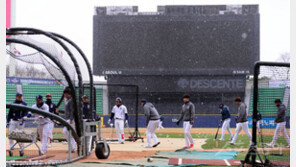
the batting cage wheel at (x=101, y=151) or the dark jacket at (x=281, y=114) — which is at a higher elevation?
the dark jacket at (x=281, y=114)

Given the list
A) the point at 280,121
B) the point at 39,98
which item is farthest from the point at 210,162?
the point at 39,98

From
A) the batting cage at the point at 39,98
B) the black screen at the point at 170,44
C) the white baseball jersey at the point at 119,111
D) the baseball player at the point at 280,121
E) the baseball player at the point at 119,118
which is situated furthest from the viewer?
the black screen at the point at 170,44

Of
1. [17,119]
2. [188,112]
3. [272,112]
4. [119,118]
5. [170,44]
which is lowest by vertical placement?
[119,118]

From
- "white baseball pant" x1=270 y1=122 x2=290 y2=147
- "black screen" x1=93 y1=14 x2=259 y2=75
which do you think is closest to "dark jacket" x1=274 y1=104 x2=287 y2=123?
"white baseball pant" x1=270 y1=122 x2=290 y2=147

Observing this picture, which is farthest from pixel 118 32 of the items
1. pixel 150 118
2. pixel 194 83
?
pixel 150 118

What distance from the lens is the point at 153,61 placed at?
31.0 m

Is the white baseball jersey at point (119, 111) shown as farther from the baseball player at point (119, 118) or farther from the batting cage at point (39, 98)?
the batting cage at point (39, 98)

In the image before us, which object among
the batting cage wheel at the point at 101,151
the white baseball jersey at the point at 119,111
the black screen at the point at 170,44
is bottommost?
the batting cage wheel at the point at 101,151

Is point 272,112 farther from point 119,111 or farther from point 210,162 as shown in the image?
point 119,111

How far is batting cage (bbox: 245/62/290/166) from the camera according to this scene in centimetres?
952

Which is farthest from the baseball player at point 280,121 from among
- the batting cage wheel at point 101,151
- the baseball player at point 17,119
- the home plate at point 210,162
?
the baseball player at point 17,119

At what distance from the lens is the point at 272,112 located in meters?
11.3

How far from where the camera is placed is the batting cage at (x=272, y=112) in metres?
9.52

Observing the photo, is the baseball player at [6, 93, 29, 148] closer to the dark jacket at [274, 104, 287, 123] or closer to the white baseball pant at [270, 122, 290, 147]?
the white baseball pant at [270, 122, 290, 147]
